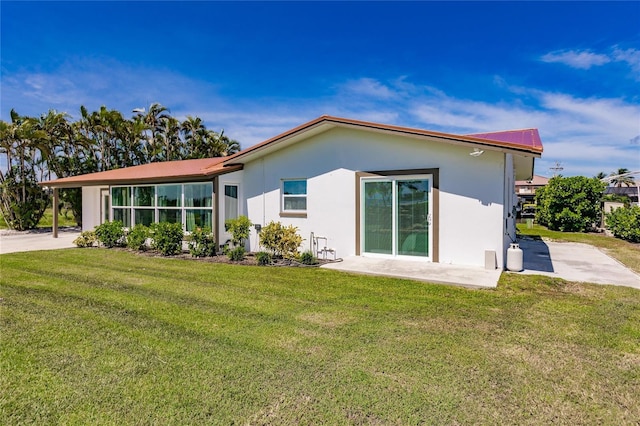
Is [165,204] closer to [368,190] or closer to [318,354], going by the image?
[368,190]

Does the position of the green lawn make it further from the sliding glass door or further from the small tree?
the small tree

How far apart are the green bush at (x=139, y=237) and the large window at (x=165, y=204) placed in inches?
33.9

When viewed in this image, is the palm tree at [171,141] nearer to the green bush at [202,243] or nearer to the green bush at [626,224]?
the green bush at [202,243]

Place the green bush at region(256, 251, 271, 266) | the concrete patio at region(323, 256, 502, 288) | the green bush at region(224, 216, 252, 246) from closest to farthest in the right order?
the concrete patio at region(323, 256, 502, 288), the green bush at region(256, 251, 271, 266), the green bush at region(224, 216, 252, 246)

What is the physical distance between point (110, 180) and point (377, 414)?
14.7 m

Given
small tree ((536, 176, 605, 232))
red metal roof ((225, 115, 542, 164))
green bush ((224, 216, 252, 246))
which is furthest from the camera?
small tree ((536, 176, 605, 232))

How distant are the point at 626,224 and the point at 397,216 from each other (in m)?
14.2

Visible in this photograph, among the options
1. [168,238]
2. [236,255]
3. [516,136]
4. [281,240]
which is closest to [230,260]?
[236,255]

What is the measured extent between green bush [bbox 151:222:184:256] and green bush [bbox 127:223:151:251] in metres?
0.83

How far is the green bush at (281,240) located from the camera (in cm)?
1041

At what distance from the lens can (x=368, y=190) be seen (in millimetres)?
10203

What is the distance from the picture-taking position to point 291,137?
35.0 feet

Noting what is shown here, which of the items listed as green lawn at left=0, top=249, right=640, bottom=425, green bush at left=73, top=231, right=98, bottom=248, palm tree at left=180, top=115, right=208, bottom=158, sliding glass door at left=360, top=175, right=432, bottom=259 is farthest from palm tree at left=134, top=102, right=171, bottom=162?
sliding glass door at left=360, top=175, right=432, bottom=259

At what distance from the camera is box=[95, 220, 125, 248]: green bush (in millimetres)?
13648
